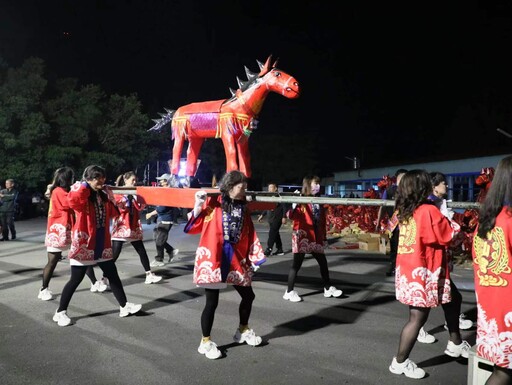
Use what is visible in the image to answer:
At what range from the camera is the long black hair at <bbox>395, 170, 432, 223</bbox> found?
3.34 metres

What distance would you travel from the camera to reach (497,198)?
225 cm

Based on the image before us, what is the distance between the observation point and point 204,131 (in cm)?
618

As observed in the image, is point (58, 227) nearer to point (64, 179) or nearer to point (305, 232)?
point (64, 179)

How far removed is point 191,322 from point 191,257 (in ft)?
15.0

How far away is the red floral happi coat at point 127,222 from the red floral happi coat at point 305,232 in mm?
2489

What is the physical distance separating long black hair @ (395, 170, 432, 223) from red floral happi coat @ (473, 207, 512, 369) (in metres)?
1.03

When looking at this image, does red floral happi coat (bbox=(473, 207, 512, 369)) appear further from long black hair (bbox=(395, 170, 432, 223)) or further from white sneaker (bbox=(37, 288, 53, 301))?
white sneaker (bbox=(37, 288, 53, 301))

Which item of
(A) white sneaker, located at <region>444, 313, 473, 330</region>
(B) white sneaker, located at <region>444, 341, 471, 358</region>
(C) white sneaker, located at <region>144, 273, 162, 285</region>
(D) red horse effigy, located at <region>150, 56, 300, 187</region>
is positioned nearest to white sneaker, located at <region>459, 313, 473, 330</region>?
(A) white sneaker, located at <region>444, 313, 473, 330</region>

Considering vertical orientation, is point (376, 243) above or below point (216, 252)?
below

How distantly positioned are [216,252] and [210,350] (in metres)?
0.87

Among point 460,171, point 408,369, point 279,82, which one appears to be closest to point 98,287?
point 279,82

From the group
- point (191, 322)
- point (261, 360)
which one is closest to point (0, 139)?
point (191, 322)

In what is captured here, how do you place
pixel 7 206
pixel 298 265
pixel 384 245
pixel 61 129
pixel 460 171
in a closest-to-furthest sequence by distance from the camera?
pixel 298 265
pixel 384 245
pixel 7 206
pixel 460 171
pixel 61 129

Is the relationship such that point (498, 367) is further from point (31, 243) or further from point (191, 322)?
point (31, 243)
